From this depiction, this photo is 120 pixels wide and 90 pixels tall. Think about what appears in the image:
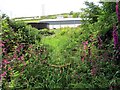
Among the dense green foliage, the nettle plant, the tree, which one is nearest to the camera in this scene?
the dense green foliage

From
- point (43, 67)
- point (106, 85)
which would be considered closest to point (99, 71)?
point (106, 85)

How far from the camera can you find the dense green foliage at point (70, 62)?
2436 millimetres

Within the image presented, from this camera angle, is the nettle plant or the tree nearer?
the nettle plant

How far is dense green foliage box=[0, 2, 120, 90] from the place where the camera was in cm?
244

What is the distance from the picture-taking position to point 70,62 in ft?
8.86

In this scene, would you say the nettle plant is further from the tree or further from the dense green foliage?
the tree

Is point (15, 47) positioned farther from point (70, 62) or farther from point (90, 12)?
point (90, 12)

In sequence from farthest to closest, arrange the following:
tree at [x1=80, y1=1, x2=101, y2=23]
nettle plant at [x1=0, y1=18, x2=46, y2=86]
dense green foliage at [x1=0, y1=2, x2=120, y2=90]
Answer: tree at [x1=80, y1=1, x2=101, y2=23]
nettle plant at [x1=0, y1=18, x2=46, y2=86]
dense green foliage at [x1=0, y1=2, x2=120, y2=90]

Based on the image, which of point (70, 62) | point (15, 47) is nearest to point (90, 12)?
point (70, 62)

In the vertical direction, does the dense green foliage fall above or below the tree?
below

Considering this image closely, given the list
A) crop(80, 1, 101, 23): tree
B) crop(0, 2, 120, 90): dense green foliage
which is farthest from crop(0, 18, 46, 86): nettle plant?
crop(80, 1, 101, 23): tree

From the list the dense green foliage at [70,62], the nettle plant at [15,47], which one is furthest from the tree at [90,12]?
the nettle plant at [15,47]

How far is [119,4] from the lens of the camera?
8.77 ft

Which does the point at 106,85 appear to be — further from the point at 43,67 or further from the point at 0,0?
the point at 0,0
